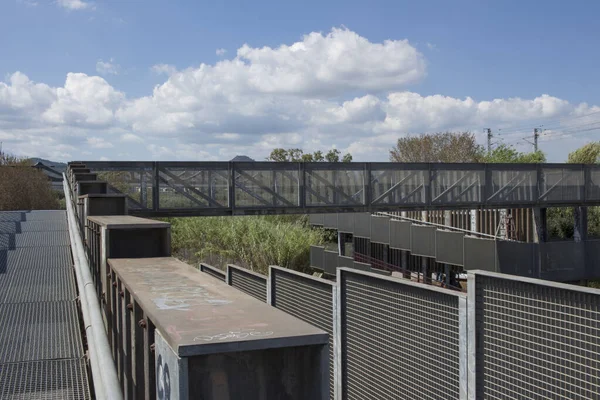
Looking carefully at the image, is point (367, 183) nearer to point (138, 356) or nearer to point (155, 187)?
point (155, 187)

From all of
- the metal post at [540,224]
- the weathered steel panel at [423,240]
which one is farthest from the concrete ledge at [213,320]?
the metal post at [540,224]

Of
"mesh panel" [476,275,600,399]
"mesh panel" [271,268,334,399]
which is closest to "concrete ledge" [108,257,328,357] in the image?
"mesh panel" [476,275,600,399]

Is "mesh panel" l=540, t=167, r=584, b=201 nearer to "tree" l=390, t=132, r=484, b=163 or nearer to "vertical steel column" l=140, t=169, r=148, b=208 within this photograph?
"vertical steel column" l=140, t=169, r=148, b=208

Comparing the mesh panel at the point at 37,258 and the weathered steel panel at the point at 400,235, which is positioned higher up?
the mesh panel at the point at 37,258

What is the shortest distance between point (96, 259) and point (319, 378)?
15.7 ft

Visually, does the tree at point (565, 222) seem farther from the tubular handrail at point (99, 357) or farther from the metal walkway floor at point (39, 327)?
the tubular handrail at point (99, 357)

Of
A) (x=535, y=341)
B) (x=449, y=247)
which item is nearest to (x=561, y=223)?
(x=449, y=247)

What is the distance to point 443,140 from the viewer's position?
229 feet

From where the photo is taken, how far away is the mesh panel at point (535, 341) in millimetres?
5289

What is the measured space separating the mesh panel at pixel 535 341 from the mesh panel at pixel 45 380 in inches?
152

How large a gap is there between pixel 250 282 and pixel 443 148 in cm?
5918

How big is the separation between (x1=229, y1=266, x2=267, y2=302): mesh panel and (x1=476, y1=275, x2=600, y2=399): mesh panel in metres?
6.22

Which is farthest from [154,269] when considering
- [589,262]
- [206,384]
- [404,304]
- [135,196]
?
[589,262]

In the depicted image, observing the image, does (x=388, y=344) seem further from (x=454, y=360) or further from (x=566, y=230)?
(x=566, y=230)
